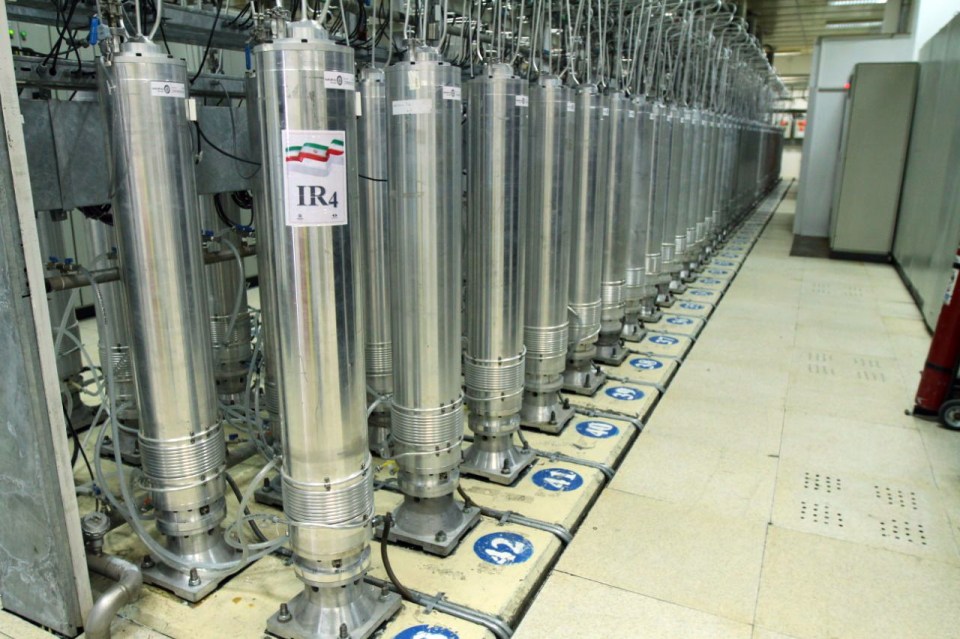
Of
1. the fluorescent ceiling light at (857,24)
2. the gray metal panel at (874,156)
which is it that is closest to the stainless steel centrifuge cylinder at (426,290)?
the gray metal panel at (874,156)

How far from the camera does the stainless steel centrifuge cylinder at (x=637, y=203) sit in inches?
161

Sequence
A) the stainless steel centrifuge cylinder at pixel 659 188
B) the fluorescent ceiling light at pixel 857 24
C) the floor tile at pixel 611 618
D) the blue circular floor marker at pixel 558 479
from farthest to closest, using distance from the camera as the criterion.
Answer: the fluorescent ceiling light at pixel 857 24, the stainless steel centrifuge cylinder at pixel 659 188, the blue circular floor marker at pixel 558 479, the floor tile at pixel 611 618

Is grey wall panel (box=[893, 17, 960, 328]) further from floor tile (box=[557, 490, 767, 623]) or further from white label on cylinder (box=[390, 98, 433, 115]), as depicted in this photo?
white label on cylinder (box=[390, 98, 433, 115])

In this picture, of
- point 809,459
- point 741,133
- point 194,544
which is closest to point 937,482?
point 809,459

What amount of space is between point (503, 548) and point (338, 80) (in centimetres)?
157

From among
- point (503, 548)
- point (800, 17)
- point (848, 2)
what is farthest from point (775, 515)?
point (800, 17)

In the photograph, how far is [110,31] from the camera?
68.4 inches

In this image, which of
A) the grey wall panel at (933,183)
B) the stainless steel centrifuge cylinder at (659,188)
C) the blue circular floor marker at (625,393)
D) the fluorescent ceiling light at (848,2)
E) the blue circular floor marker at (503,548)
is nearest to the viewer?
the blue circular floor marker at (503,548)

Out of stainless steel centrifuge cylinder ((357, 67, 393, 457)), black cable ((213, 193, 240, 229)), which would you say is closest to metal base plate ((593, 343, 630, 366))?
stainless steel centrifuge cylinder ((357, 67, 393, 457))

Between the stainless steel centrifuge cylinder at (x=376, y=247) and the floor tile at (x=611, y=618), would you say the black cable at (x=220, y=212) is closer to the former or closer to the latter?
the stainless steel centrifuge cylinder at (x=376, y=247)

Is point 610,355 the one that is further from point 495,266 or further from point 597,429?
point 495,266

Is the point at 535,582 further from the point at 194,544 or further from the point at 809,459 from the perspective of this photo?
the point at 809,459

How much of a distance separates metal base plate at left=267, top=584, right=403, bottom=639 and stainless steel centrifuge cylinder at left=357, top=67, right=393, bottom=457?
2.36 feet

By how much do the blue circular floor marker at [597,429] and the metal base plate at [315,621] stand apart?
1.51m
